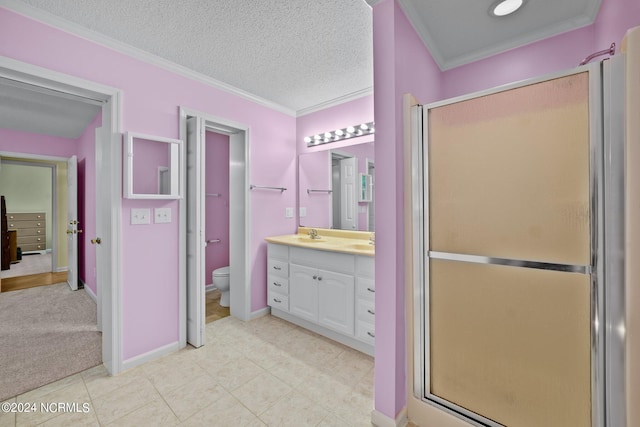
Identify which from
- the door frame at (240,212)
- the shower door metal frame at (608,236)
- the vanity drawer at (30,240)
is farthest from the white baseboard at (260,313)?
the vanity drawer at (30,240)

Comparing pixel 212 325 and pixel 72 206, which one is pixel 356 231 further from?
pixel 72 206

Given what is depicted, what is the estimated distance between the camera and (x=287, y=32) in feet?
6.14

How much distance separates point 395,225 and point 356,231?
4.80 feet

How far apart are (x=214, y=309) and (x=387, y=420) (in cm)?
240

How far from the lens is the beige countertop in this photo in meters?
2.36

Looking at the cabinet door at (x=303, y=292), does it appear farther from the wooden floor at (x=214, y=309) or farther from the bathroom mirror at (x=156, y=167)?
the bathroom mirror at (x=156, y=167)

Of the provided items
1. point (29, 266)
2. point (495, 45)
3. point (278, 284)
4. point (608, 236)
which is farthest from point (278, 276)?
point (29, 266)

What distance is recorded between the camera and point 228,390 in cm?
180

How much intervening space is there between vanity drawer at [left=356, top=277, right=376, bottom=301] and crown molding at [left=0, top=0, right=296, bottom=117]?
85.0 inches

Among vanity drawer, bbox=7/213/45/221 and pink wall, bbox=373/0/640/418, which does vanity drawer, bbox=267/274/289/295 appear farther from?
vanity drawer, bbox=7/213/45/221

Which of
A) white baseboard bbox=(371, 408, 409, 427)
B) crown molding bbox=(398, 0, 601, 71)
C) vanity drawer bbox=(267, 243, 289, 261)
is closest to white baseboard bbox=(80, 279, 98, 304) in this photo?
vanity drawer bbox=(267, 243, 289, 261)

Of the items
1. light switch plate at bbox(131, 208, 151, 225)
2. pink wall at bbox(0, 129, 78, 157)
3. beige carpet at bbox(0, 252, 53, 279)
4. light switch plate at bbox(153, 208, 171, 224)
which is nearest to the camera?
light switch plate at bbox(131, 208, 151, 225)

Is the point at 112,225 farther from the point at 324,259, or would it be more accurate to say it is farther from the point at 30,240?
the point at 30,240

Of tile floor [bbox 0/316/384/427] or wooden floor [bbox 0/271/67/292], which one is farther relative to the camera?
wooden floor [bbox 0/271/67/292]
